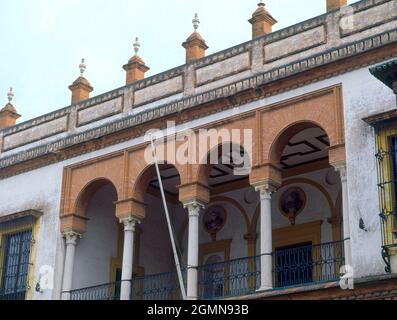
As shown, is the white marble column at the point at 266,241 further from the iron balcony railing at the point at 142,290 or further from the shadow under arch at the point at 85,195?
the shadow under arch at the point at 85,195

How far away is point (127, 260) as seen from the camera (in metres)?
16.6

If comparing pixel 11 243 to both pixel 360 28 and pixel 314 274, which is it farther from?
pixel 360 28

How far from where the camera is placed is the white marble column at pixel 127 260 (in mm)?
16312

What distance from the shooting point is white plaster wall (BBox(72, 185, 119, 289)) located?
1806 cm

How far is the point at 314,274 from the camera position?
55.5 ft

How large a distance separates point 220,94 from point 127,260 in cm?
376

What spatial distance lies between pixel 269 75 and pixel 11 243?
7.26 meters

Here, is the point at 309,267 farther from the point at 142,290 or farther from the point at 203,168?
the point at 142,290

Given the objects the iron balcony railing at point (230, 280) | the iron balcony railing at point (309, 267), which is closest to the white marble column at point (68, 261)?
the iron balcony railing at point (230, 280)

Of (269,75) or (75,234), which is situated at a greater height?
(269,75)

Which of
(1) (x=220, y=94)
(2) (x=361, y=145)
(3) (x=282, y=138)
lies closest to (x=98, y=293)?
(1) (x=220, y=94)
